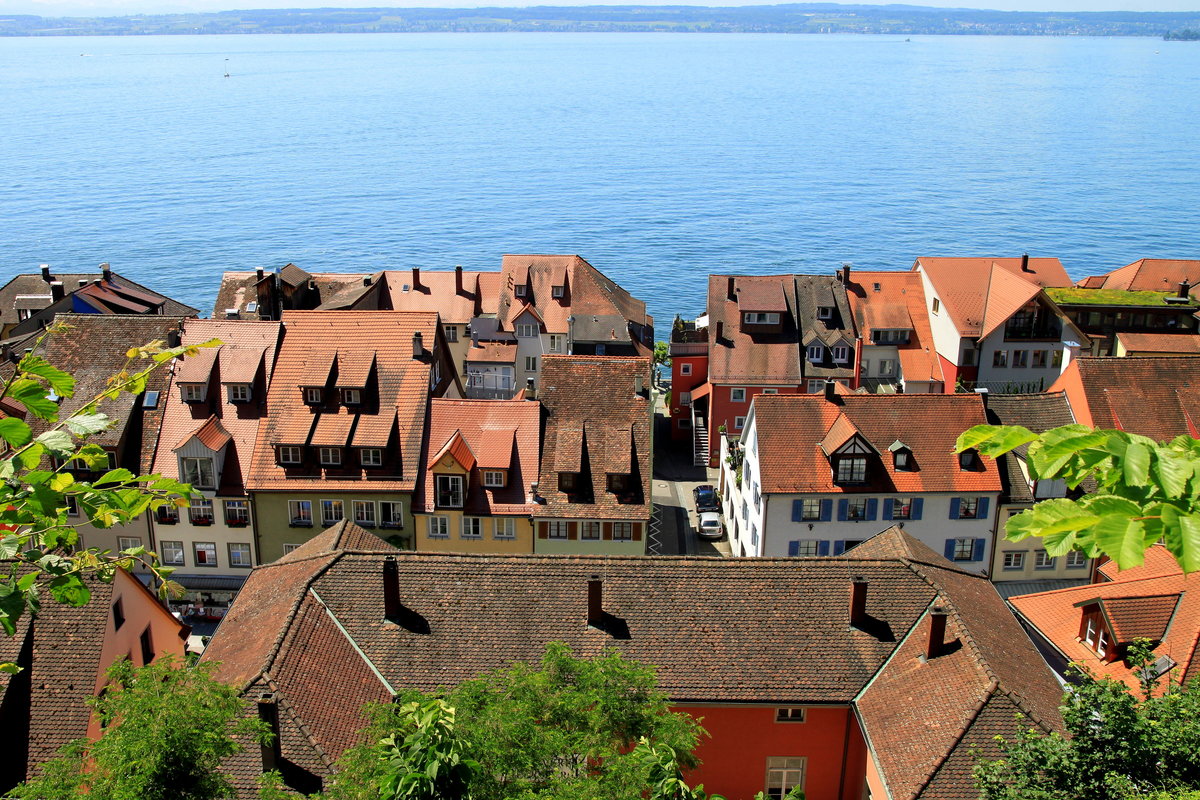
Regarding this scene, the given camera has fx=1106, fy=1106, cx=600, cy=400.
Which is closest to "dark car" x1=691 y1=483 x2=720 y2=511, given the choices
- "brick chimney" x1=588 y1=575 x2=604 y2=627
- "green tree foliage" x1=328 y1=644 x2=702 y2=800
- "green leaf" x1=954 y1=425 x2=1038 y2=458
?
"brick chimney" x1=588 y1=575 x2=604 y2=627

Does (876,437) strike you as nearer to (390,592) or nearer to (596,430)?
(596,430)

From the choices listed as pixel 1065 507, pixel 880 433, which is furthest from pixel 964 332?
pixel 1065 507

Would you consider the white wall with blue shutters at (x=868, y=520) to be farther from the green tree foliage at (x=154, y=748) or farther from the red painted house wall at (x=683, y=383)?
the green tree foliage at (x=154, y=748)

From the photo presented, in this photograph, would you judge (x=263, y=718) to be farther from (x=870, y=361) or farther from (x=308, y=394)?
(x=870, y=361)

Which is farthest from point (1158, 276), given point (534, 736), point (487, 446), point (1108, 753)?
point (534, 736)

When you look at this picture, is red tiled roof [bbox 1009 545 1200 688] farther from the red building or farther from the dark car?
the dark car
